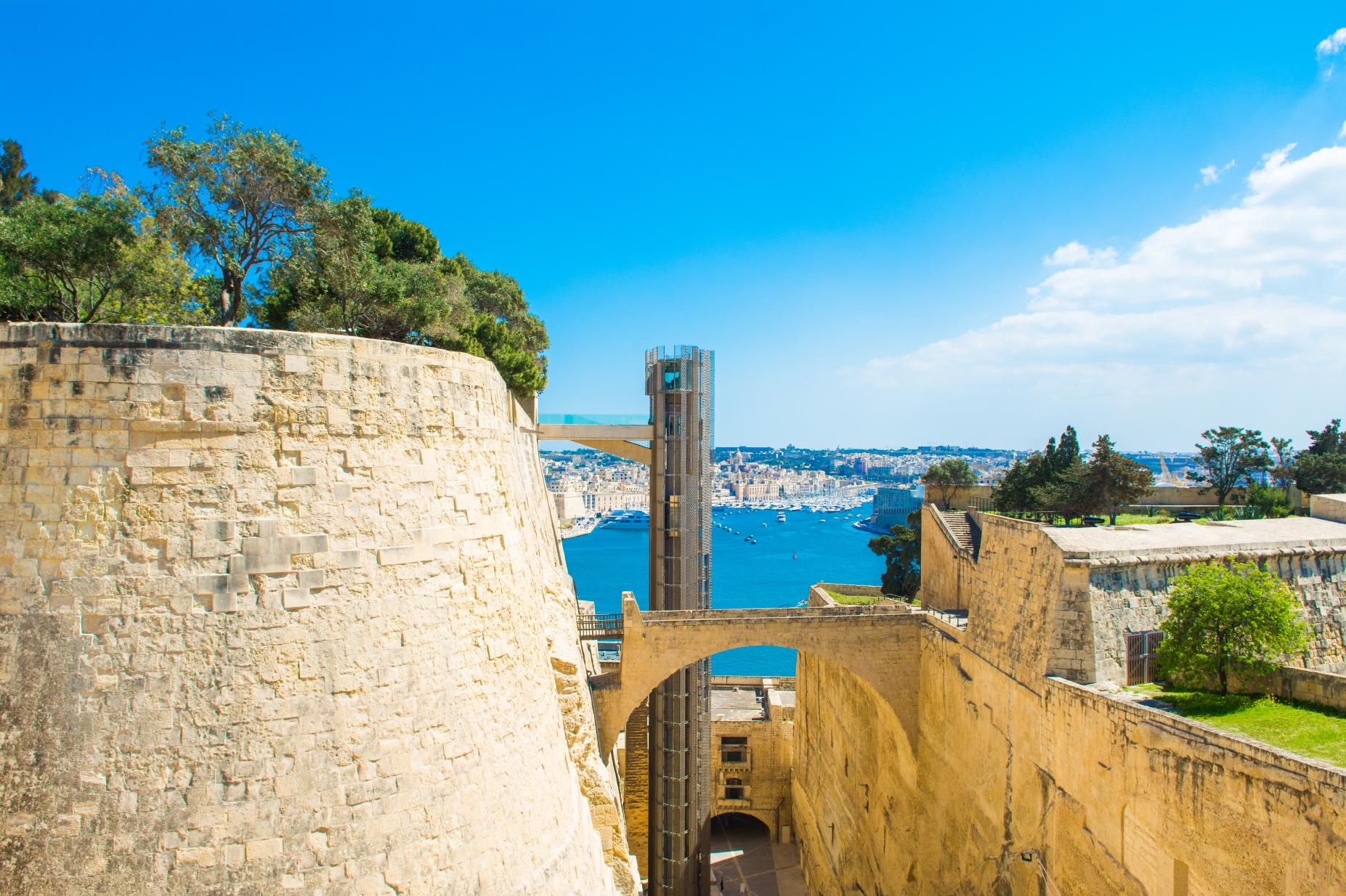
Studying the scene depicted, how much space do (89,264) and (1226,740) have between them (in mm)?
18072

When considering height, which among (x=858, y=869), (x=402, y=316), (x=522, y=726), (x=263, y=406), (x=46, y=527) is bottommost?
(x=858, y=869)

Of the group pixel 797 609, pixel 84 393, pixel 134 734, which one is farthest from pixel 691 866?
pixel 84 393

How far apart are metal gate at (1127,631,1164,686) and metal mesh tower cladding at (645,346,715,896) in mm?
10397

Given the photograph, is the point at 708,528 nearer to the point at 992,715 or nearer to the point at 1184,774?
the point at 992,715

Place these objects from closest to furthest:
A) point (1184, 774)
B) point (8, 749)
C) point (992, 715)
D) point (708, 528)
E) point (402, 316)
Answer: point (8, 749) < point (1184, 774) < point (992, 715) < point (402, 316) < point (708, 528)

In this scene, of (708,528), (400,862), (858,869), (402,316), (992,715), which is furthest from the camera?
(708,528)

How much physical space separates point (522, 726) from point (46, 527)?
188 inches

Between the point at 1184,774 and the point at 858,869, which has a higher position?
the point at 1184,774

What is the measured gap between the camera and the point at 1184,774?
→ 8.66 meters

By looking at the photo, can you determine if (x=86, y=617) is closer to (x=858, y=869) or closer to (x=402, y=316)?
(x=402, y=316)

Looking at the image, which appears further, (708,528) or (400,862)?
(708,528)

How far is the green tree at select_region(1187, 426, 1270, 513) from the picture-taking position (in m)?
30.4

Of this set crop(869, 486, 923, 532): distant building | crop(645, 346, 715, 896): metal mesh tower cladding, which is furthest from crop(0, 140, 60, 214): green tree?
crop(869, 486, 923, 532): distant building

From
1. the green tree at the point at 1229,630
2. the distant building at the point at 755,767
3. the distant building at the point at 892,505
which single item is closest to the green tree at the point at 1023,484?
the distant building at the point at 755,767
